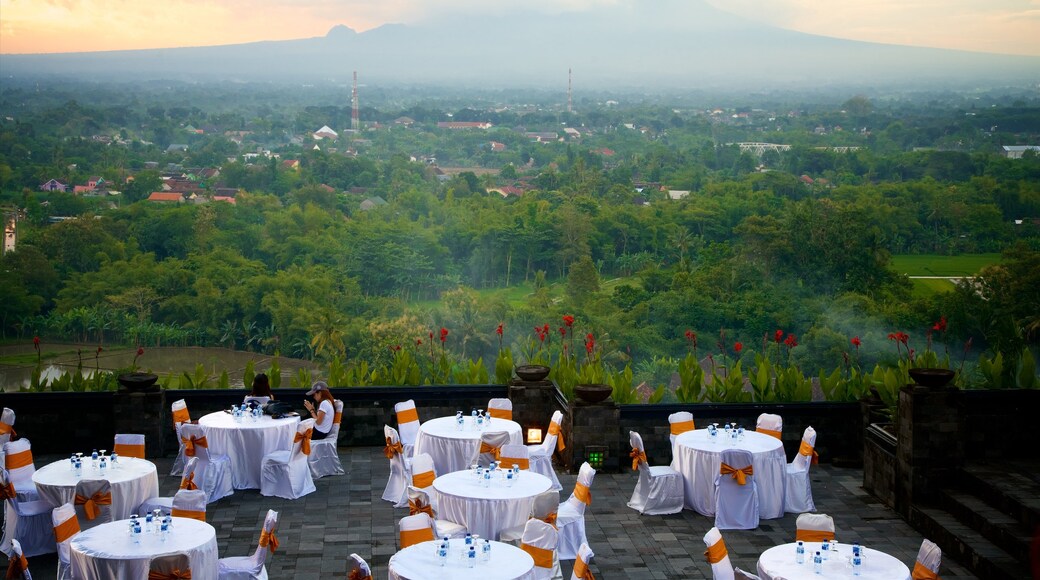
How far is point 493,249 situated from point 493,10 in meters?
48.2

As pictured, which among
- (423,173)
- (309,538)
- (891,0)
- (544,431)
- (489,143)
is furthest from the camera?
(489,143)

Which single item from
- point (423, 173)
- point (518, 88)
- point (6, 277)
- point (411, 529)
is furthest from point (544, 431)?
point (518, 88)

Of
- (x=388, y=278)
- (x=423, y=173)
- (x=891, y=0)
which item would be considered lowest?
(x=388, y=278)

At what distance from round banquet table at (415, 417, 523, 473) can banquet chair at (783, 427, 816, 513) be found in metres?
2.43

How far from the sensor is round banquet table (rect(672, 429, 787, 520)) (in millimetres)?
9445

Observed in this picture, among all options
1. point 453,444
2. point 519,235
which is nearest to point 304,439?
point 453,444

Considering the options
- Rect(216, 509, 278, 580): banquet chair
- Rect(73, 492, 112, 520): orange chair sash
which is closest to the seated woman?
Rect(73, 492, 112, 520): orange chair sash

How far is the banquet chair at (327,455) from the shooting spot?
1077 cm

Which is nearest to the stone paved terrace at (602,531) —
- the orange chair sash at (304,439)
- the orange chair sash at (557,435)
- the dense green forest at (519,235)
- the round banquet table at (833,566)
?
the orange chair sash at (557,435)

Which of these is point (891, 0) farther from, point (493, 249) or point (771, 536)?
point (771, 536)

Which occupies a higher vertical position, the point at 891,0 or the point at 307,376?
the point at 891,0

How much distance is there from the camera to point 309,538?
8.94 meters

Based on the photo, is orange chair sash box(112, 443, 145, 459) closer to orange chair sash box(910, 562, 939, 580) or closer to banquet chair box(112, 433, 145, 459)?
banquet chair box(112, 433, 145, 459)

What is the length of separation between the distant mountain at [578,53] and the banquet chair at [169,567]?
79.8 metres
